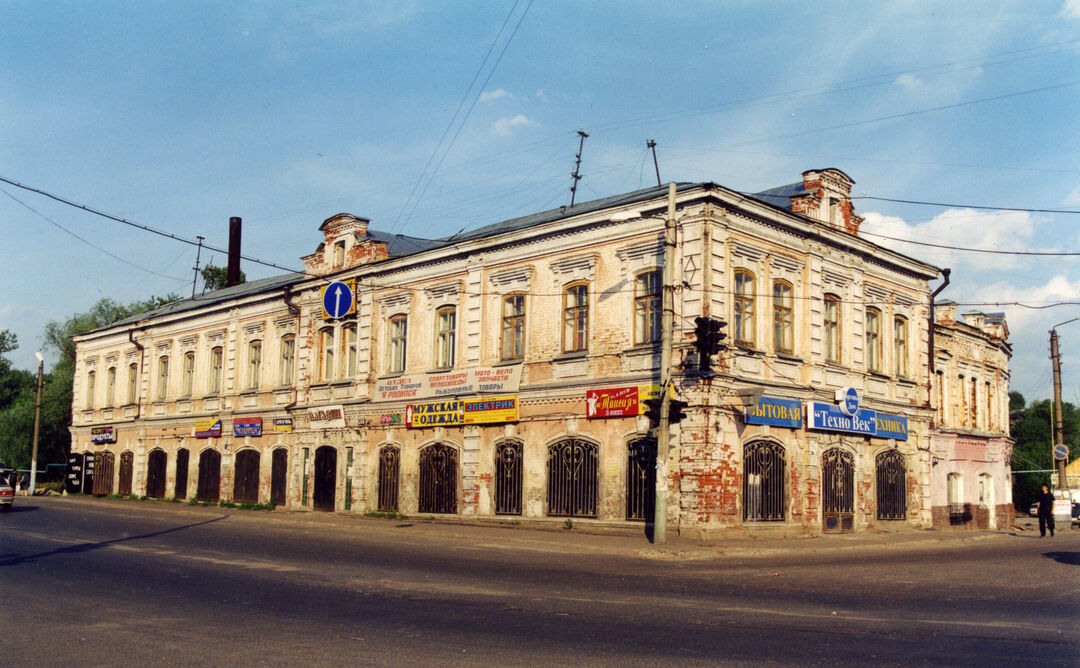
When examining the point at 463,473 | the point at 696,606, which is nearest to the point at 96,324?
the point at 463,473

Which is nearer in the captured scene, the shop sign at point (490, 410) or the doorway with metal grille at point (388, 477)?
the shop sign at point (490, 410)

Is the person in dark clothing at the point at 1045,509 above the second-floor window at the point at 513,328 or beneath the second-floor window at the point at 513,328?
beneath

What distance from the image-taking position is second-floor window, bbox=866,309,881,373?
2889 centimetres

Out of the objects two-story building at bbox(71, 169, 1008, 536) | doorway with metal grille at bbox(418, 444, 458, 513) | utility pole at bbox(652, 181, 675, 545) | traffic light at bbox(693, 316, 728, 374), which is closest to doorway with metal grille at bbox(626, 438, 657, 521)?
two-story building at bbox(71, 169, 1008, 536)

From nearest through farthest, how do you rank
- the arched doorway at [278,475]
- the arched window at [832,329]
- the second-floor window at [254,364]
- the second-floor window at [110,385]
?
1. the arched window at [832,329]
2. the arched doorway at [278,475]
3. the second-floor window at [254,364]
4. the second-floor window at [110,385]

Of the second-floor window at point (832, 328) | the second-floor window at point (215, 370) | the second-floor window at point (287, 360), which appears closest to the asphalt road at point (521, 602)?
the second-floor window at point (832, 328)

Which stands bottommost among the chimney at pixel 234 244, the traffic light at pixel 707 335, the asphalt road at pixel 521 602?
the asphalt road at pixel 521 602

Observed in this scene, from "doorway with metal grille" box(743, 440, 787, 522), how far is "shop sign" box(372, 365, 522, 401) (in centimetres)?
694

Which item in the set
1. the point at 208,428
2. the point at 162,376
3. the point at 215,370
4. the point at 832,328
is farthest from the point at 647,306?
the point at 162,376

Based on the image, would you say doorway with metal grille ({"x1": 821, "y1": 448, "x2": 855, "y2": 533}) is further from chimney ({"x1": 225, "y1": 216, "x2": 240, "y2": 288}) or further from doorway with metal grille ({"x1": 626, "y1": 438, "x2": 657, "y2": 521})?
chimney ({"x1": 225, "y1": 216, "x2": 240, "y2": 288})

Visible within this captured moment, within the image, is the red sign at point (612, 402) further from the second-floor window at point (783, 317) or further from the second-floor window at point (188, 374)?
the second-floor window at point (188, 374)

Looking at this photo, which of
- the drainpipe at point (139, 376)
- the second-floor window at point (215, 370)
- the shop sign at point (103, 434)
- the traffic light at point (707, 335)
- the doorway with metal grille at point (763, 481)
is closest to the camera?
the traffic light at point (707, 335)

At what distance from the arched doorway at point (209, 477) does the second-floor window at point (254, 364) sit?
3.52 m

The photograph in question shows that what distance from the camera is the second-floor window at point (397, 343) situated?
103ft
